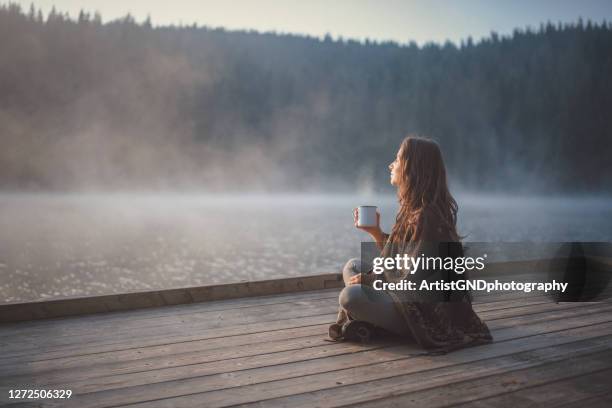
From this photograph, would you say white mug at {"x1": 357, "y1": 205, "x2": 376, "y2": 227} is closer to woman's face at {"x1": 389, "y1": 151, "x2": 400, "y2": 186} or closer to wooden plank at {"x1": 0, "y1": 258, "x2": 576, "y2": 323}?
woman's face at {"x1": 389, "y1": 151, "x2": 400, "y2": 186}

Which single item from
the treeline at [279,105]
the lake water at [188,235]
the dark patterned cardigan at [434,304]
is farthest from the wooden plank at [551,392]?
the treeline at [279,105]

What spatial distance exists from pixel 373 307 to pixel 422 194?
2.08 feet

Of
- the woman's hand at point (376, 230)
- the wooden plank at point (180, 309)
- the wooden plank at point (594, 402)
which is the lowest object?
the wooden plank at point (180, 309)

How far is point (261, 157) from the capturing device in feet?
244

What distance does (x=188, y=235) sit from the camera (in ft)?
152

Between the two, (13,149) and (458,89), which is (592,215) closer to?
(458,89)

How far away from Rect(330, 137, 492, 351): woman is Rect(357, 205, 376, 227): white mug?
0.06 m

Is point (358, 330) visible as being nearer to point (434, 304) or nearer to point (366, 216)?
point (434, 304)

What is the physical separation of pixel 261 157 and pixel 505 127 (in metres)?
34.9

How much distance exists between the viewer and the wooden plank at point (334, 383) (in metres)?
1.89

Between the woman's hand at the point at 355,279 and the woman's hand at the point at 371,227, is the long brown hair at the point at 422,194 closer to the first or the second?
the woman's hand at the point at 371,227

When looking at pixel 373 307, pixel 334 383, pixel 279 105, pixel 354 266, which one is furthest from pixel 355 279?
pixel 279 105

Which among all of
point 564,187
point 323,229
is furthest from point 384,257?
point 564,187

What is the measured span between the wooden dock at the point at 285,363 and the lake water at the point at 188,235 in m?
0.86
